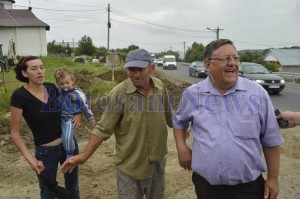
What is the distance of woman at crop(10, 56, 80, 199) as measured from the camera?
9.52 feet

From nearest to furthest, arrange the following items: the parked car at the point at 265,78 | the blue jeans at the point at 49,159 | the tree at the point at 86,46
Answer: the blue jeans at the point at 49,159 < the parked car at the point at 265,78 < the tree at the point at 86,46

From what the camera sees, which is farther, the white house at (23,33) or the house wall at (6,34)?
the white house at (23,33)

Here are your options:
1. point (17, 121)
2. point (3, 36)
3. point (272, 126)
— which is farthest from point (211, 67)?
point (3, 36)

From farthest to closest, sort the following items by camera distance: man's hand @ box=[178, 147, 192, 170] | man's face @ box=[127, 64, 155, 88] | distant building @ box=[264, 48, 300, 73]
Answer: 1. distant building @ box=[264, 48, 300, 73]
2. man's face @ box=[127, 64, 155, 88]
3. man's hand @ box=[178, 147, 192, 170]

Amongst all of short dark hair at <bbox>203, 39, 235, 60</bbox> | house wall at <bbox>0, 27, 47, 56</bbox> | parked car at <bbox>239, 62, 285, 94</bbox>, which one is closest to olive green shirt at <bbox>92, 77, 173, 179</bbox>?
short dark hair at <bbox>203, 39, 235, 60</bbox>

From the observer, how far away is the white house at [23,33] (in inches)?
1435

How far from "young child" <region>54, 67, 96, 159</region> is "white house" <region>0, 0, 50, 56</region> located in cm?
3590

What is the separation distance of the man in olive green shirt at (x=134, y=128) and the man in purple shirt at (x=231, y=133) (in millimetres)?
488

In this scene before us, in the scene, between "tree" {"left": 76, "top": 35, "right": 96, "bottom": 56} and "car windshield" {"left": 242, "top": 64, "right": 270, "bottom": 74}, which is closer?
"car windshield" {"left": 242, "top": 64, "right": 270, "bottom": 74}

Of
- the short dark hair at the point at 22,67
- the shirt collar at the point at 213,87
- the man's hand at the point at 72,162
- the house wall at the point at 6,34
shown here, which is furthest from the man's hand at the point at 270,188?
the house wall at the point at 6,34

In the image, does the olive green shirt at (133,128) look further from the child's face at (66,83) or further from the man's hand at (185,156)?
the child's face at (66,83)

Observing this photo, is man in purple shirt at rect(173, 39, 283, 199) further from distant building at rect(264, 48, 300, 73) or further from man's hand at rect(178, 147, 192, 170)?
distant building at rect(264, 48, 300, 73)

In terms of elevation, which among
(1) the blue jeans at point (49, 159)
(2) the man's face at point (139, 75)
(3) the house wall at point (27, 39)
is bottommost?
(1) the blue jeans at point (49, 159)

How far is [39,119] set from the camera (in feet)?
9.75
